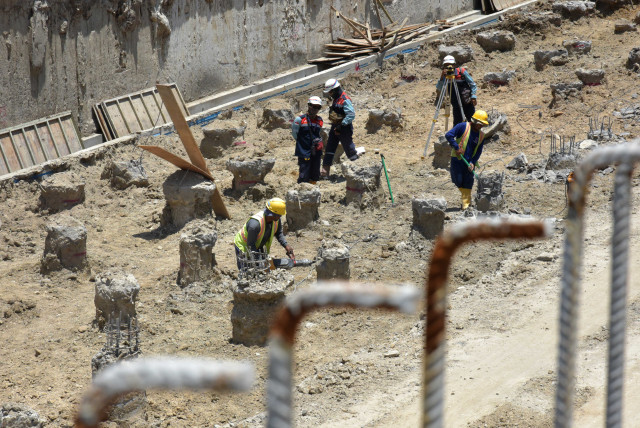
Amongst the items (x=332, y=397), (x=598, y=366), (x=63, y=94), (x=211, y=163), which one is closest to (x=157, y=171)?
(x=211, y=163)

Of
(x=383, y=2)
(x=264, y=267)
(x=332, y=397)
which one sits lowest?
(x=332, y=397)

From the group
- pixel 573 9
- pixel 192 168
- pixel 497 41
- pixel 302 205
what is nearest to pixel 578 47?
pixel 497 41

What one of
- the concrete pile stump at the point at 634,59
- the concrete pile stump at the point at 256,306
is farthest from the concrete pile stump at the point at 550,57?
the concrete pile stump at the point at 256,306

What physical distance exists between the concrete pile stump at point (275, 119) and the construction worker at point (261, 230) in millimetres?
6751

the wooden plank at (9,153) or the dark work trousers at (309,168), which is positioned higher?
the wooden plank at (9,153)

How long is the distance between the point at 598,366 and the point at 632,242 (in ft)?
10.9

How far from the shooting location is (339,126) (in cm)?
1391

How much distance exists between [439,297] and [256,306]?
679cm

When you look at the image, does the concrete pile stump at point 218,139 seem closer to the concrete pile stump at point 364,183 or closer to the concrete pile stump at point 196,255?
the concrete pile stump at point 364,183

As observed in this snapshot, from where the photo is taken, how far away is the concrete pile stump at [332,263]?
1003 centimetres

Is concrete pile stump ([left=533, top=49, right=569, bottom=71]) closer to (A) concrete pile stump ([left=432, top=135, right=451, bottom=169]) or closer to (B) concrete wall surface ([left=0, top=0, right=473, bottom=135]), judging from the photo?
(B) concrete wall surface ([left=0, top=0, right=473, bottom=135])

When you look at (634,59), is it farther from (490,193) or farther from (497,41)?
(490,193)

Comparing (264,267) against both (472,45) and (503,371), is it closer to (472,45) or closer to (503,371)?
(503,371)

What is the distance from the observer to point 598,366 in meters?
7.97
